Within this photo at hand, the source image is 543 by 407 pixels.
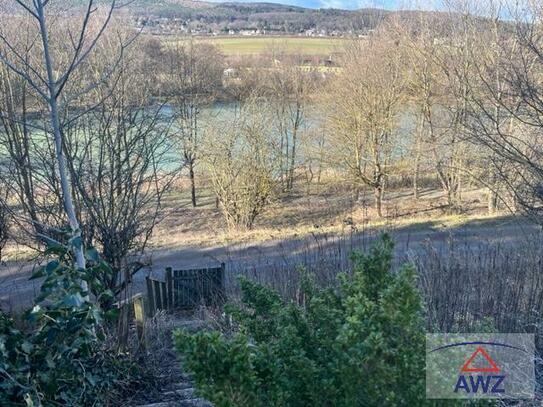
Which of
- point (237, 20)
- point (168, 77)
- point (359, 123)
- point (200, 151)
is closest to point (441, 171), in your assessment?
point (359, 123)

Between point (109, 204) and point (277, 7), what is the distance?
30906mm

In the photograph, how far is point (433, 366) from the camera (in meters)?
2.08

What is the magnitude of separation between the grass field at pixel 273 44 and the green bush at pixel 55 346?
968 inches

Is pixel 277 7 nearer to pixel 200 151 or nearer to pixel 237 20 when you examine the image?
pixel 237 20

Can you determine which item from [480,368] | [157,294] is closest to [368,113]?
[157,294]

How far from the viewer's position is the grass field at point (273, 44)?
2728 centimetres

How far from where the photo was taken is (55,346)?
2.97m

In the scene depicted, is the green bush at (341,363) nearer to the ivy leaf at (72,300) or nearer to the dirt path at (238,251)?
the ivy leaf at (72,300)

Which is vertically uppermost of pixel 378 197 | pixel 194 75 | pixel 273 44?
pixel 273 44

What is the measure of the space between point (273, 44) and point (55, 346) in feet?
89.6

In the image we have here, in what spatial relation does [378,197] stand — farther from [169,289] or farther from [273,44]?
[169,289]

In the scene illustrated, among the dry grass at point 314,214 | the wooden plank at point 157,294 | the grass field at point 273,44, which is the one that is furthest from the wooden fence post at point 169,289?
the grass field at point 273,44

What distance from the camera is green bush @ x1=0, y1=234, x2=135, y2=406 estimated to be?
112 inches

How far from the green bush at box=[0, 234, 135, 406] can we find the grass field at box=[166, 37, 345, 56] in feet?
80.7
